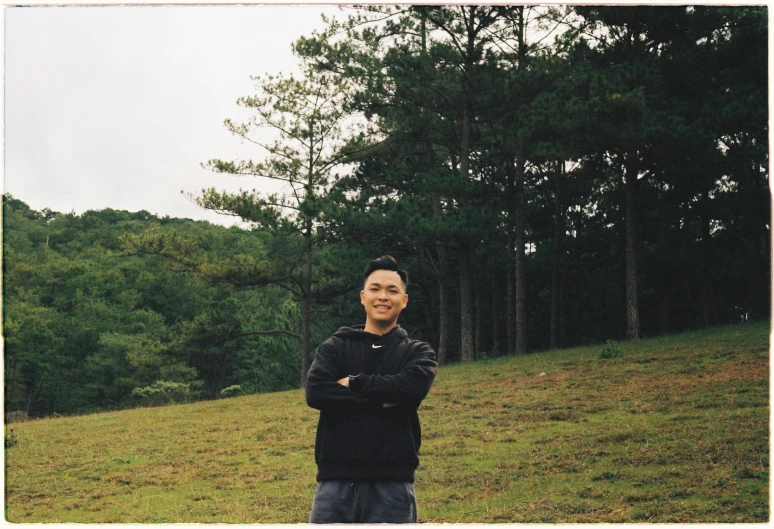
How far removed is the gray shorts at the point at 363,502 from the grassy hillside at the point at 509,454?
3.99m

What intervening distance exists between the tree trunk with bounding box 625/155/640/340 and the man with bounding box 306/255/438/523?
18.0 m

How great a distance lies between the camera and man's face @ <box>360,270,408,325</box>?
3410 mm

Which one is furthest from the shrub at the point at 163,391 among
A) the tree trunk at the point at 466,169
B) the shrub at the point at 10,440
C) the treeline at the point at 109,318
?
the shrub at the point at 10,440

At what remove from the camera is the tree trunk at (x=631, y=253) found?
20.4 m

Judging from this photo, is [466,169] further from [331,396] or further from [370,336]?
[331,396]

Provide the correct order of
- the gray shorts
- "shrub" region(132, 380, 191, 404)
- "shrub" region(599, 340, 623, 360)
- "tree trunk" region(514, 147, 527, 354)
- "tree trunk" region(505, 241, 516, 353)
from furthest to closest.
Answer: "shrub" region(132, 380, 191, 404)
"tree trunk" region(505, 241, 516, 353)
"tree trunk" region(514, 147, 527, 354)
"shrub" region(599, 340, 623, 360)
the gray shorts

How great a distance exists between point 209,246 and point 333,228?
79.7ft

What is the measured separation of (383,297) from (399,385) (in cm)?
40

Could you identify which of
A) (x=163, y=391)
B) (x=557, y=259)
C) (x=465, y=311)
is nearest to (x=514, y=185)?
(x=557, y=259)

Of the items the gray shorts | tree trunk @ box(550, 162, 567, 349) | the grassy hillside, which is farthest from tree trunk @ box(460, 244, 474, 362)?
the gray shorts

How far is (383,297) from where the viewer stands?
341 centimetres

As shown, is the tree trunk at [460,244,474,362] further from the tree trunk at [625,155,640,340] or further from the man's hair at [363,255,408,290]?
the man's hair at [363,255,408,290]

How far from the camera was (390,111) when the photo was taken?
25.6 m

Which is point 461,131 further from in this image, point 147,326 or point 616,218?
point 147,326
